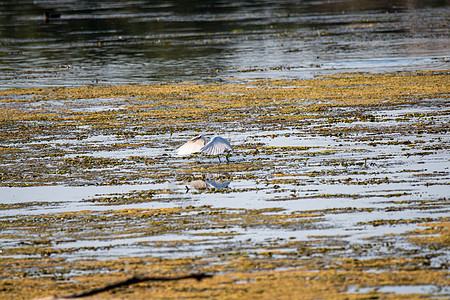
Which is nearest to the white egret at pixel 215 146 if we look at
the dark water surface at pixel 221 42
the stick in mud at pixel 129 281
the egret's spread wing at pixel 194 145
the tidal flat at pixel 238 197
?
the egret's spread wing at pixel 194 145

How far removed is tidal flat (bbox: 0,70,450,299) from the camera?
27.0 ft

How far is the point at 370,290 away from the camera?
7648 millimetres

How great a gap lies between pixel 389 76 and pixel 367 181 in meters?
13.0

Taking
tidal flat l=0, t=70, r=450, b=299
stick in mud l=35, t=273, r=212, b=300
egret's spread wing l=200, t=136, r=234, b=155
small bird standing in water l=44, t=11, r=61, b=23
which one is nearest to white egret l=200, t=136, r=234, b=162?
egret's spread wing l=200, t=136, r=234, b=155

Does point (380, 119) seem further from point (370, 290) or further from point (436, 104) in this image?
point (370, 290)

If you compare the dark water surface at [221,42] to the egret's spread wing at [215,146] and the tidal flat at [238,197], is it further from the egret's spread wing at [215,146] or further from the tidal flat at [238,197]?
the egret's spread wing at [215,146]

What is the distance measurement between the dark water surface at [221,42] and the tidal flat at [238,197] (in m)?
6.38

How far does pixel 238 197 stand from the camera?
38.8 ft

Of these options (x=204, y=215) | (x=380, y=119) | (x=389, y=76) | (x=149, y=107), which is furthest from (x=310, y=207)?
(x=389, y=76)

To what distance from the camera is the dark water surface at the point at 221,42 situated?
28578mm

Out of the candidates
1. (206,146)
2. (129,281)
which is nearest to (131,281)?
(129,281)

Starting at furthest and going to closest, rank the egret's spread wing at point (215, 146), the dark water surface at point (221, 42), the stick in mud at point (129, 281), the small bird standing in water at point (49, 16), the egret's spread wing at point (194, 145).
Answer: the small bird standing in water at point (49, 16) < the dark water surface at point (221, 42) < the egret's spread wing at point (194, 145) < the egret's spread wing at point (215, 146) < the stick in mud at point (129, 281)

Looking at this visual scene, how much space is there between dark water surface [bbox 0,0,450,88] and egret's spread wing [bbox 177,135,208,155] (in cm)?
1216

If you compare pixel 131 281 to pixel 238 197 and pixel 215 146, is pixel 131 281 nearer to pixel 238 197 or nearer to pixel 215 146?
pixel 238 197
